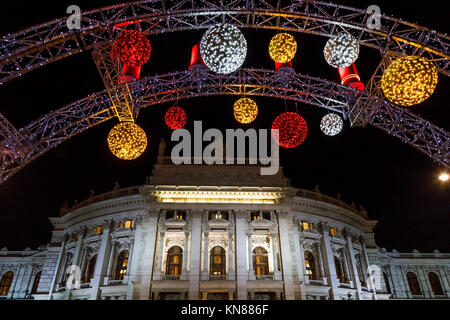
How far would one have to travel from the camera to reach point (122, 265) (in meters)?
23.6

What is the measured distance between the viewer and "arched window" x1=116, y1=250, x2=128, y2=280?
23.1 metres

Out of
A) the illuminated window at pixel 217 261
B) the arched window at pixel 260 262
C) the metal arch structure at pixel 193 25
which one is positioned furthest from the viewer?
the arched window at pixel 260 262

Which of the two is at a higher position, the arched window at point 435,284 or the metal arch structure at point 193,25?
the metal arch structure at point 193,25

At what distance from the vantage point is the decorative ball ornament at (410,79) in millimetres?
7754

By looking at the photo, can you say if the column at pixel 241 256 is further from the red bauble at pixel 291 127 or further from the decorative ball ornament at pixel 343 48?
the decorative ball ornament at pixel 343 48

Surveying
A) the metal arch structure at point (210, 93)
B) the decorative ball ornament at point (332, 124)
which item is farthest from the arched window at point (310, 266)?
the decorative ball ornament at point (332, 124)

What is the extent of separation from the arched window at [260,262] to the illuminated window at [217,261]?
245 centimetres

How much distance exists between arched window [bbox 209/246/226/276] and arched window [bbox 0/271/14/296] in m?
23.6

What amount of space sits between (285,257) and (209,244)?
5814 mm

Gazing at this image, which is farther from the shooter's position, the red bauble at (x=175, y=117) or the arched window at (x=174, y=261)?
the arched window at (x=174, y=261)

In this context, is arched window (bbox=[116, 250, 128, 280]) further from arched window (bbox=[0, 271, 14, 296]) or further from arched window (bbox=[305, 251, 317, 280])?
arched window (bbox=[0, 271, 14, 296])

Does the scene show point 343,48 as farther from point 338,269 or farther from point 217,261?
point 338,269

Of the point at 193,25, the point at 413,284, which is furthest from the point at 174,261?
the point at 413,284

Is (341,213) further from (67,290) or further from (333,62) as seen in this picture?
(67,290)
